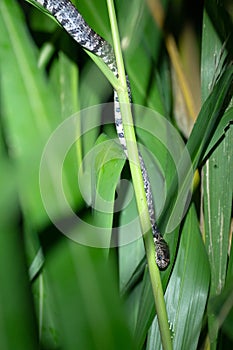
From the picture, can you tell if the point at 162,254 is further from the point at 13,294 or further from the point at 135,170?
the point at 13,294

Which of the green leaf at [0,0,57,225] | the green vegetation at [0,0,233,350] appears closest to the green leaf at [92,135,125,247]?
the green vegetation at [0,0,233,350]

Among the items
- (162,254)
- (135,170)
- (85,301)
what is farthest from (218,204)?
(85,301)

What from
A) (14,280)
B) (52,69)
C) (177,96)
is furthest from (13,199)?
(177,96)

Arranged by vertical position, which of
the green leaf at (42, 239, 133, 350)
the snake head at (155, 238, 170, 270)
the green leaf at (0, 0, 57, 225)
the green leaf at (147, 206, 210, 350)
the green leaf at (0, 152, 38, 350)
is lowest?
the green leaf at (147, 206, 210, 350)

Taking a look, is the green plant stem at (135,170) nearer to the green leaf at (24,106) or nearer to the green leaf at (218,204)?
the green leaf at (24,106)

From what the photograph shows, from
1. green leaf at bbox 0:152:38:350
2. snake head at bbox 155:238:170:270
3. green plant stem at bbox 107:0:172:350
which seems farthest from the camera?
snake head at bbox 155:238:170:270

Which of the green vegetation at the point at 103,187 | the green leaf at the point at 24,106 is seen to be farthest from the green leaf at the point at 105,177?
the green leaf at the point at 24,106

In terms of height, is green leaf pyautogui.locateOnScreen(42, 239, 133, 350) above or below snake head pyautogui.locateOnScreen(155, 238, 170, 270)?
above

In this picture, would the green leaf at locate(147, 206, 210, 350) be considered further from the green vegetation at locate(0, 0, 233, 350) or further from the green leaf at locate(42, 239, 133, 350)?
the green leaf at locate(42, 239, 133, 350)

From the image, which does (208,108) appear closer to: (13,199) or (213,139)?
A: (213,139)
